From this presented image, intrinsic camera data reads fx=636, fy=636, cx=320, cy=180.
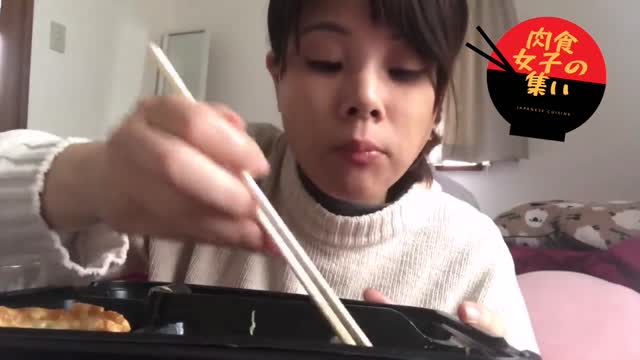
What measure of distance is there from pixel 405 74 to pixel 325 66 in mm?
73

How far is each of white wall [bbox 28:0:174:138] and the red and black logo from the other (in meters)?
1.09

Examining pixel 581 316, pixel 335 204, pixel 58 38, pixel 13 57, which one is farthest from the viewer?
pixel 58 38

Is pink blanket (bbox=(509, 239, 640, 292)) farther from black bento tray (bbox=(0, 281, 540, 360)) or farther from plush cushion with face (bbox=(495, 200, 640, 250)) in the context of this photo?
black bento tray (bbox=(0, 281, 540, 360))

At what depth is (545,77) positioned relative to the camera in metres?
1.90

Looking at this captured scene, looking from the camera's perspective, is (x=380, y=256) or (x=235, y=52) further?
(x=235, y=52)

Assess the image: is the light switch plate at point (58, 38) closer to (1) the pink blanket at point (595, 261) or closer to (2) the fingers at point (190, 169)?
(1) the pink blanket at point (595, 261)

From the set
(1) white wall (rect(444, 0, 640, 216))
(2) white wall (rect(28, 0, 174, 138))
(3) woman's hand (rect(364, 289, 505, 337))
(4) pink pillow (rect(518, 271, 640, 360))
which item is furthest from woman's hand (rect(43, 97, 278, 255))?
(1) white wall (rect(444, 0, 640, 216))

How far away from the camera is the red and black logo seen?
1.92 metres

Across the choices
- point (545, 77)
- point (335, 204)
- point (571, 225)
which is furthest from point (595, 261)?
point (335, 204)

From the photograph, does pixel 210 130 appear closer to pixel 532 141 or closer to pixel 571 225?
pixel 571 225

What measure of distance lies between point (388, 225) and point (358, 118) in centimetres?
16

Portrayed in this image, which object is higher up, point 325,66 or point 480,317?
point 325,66

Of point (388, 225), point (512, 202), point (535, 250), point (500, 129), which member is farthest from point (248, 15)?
point (388, 225)

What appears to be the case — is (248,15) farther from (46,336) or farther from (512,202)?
(46,336)
